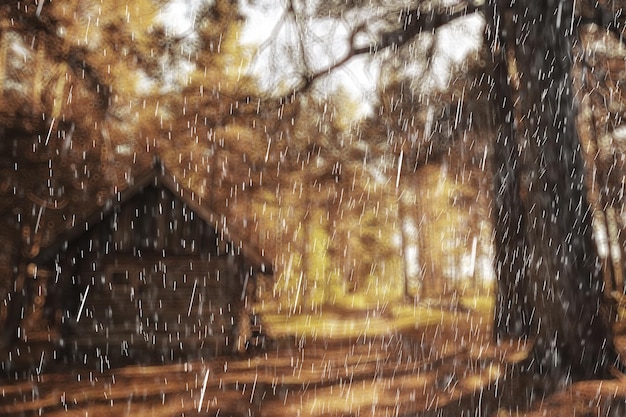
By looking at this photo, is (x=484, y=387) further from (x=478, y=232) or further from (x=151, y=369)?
(x=478, y=232)

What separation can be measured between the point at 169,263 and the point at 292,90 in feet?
23.6

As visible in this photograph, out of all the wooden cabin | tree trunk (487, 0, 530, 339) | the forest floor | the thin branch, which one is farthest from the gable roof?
the thin branch

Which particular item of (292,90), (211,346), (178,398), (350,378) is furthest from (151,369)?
(292,90)

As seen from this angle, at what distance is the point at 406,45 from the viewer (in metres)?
9.54

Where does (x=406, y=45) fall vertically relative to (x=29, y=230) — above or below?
above

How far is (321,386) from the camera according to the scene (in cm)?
1042

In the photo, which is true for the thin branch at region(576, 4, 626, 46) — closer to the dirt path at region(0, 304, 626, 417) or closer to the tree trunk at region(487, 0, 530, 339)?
the tree trunk at region(487, 0, 530, 339)

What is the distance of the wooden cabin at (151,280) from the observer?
13266 millimetres

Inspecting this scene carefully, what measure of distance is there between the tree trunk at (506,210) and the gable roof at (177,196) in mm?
6161

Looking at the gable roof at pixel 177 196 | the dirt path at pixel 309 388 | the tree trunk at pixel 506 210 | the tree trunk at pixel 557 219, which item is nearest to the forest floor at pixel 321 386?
the dirt path at pixel 309 388

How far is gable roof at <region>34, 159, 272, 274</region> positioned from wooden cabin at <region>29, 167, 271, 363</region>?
1.1 inches

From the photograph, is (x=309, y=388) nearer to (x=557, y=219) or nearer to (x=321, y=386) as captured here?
(x=321, y=386)

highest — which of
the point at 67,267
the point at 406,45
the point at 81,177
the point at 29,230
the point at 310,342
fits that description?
the point at 406,45

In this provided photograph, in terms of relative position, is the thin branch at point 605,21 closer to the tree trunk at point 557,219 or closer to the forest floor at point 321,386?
the tree trunk at point 557,219
